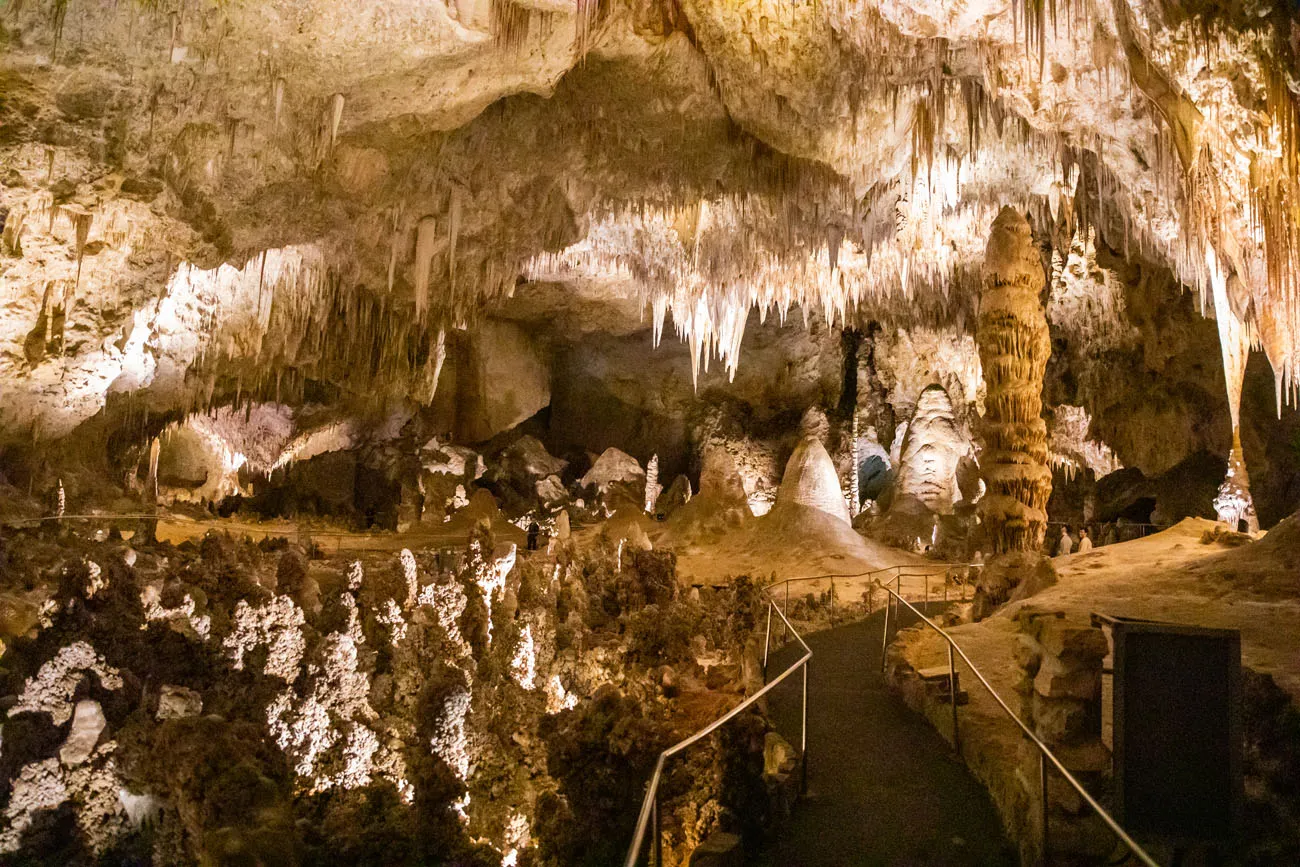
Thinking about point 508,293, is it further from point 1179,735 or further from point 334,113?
point 1179,735

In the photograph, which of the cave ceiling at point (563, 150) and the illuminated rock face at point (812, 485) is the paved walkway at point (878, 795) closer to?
the cave ceiling at point (563, 150)

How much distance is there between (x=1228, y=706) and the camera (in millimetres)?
3363

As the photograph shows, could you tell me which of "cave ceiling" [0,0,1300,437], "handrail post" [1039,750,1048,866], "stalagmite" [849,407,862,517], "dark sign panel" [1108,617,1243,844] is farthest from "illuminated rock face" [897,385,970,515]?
"dark sign panel" [1108,617,1243,844]

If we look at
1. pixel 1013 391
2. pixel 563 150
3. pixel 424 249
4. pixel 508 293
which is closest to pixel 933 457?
pixel 1013 391

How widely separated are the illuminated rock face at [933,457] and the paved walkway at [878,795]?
13.5 metres

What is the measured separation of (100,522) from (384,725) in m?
7.63

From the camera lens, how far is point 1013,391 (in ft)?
38.0

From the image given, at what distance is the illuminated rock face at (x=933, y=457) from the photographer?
1961 centimetres

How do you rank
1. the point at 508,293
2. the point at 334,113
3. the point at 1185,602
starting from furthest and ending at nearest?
the point at 508,293 < the point at 334,113 < the point at 1185,602

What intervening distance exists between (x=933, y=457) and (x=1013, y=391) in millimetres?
8460

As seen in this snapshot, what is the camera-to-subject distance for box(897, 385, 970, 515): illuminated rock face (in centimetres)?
1961

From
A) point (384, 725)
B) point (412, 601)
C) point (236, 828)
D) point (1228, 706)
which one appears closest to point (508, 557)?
point (412, 601)

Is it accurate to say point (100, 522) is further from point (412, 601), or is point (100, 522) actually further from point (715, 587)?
point (715, 587)

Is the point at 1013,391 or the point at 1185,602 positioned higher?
the point at 1013,391
